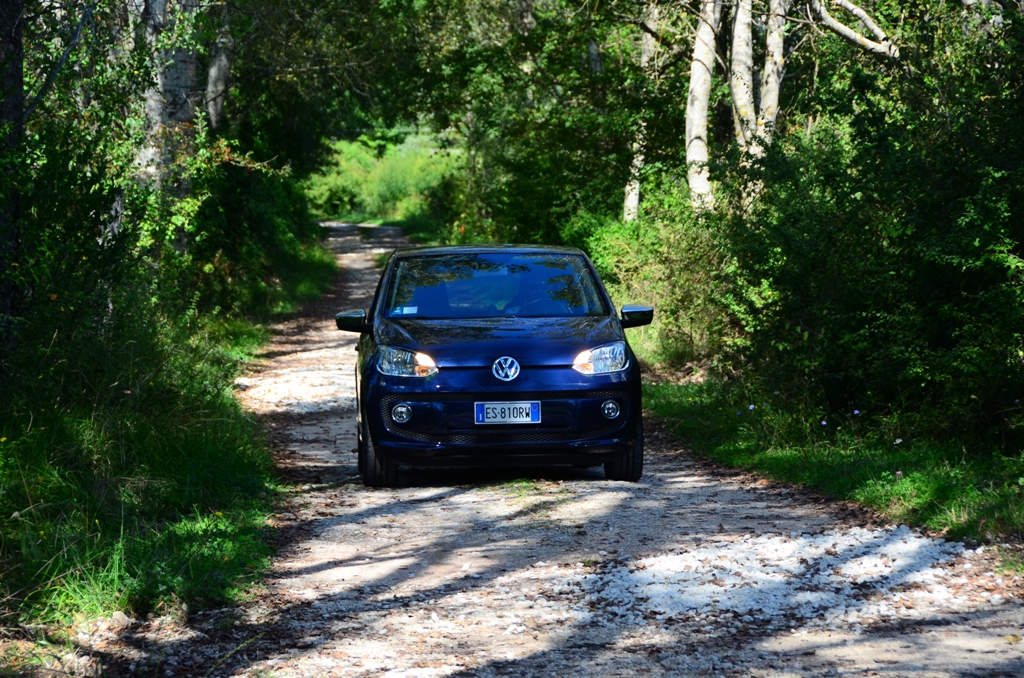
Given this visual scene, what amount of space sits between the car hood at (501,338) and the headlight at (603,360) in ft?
0.16

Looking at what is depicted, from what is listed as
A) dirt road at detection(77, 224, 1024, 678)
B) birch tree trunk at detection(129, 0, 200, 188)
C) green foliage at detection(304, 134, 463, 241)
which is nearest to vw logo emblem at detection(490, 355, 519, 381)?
dirt road at detection(77, 224, 1024, 678)

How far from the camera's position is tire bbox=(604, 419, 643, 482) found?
28.5 ft

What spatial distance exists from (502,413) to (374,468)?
1.06 meters

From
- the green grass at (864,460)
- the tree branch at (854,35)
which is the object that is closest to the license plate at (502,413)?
the green grass at (864,460)

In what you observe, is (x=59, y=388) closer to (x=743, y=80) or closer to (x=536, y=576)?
(x=536, y=576)

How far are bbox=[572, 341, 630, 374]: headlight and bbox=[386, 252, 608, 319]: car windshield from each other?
28.6 inches

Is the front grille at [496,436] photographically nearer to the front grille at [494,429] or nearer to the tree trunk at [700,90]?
the front grille at [494,429]

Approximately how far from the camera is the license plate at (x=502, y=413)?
8.22m

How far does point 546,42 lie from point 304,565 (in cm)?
2143

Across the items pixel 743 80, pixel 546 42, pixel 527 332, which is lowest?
pixel 527 332

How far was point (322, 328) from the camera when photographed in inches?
924

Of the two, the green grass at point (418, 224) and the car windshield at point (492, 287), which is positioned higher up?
the car windshield at point (492, 287)

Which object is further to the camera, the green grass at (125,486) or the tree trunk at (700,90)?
the tree trunk at (700,90)

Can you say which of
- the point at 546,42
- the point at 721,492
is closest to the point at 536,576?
the point at 721,492
